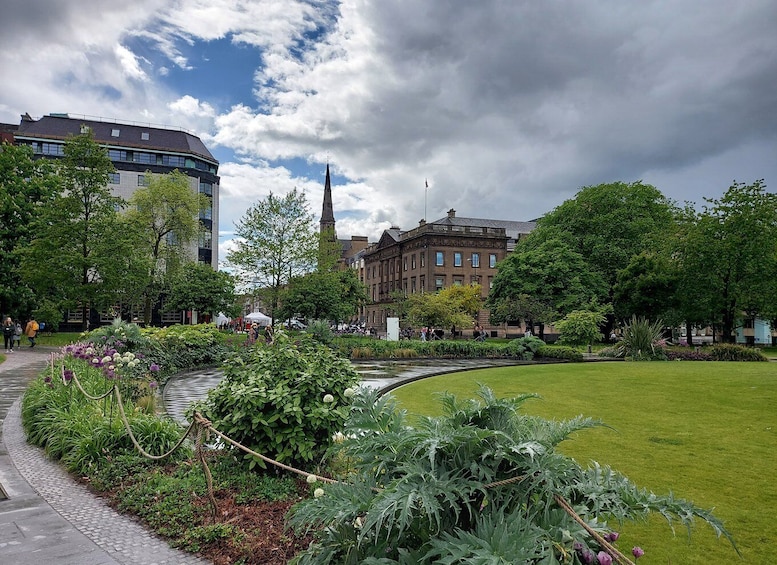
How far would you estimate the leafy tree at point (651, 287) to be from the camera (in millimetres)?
42219

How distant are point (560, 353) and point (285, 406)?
28.1 metres

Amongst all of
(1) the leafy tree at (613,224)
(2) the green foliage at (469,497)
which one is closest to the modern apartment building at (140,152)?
(1) the leafy tree at (613,224)

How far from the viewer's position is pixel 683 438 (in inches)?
377

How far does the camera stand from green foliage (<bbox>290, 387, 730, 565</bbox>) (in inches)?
99.2

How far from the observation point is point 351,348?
102 ft

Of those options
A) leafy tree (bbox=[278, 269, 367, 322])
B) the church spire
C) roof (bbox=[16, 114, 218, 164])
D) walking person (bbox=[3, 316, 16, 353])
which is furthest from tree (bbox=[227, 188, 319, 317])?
the church spire

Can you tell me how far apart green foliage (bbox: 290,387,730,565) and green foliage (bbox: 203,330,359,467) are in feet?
7.73

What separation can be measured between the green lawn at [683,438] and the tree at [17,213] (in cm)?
2728

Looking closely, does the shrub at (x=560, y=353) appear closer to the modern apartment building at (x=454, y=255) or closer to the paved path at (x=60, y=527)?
the paved path at (x=60, y=527)

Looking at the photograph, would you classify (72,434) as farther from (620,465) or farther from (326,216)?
(326,216)

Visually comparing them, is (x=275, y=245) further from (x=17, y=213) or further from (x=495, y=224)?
(x=495, y=224)

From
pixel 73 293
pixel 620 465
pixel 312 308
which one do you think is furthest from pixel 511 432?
pixel 312 308

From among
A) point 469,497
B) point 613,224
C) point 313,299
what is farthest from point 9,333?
point 613,224

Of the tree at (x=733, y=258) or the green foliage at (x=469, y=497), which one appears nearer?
the green foliage at (x=469, y=497)
